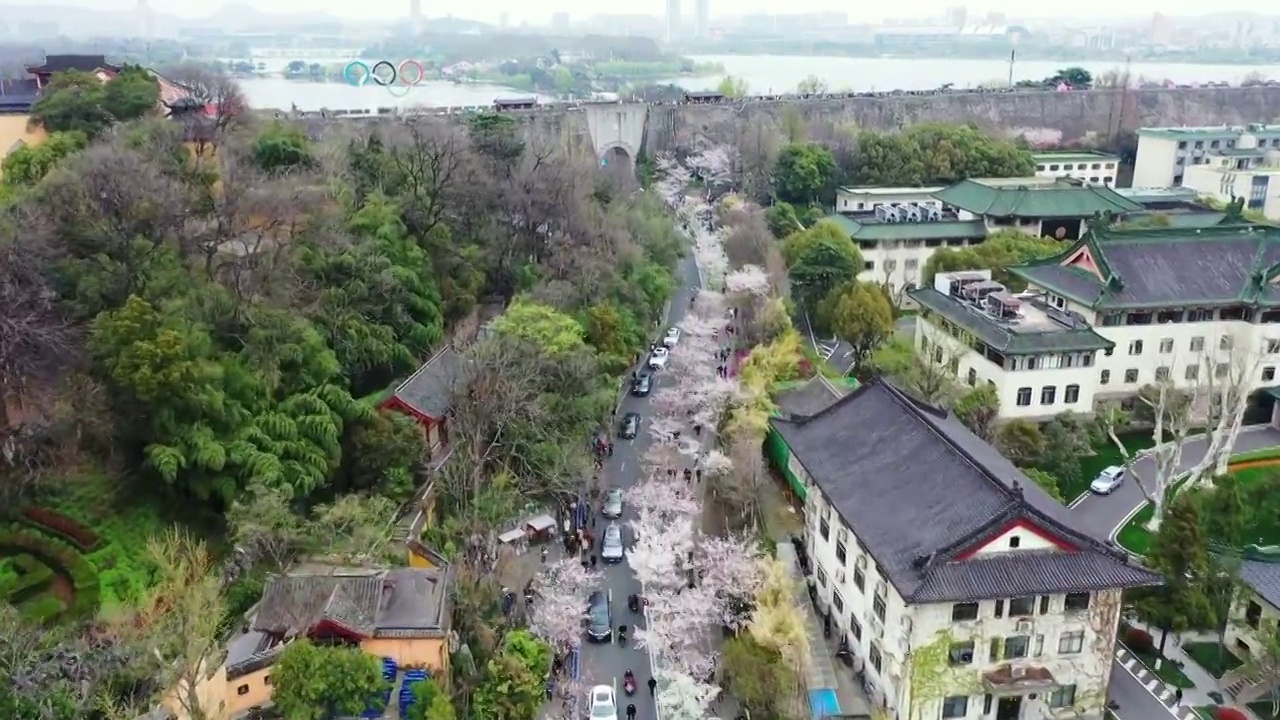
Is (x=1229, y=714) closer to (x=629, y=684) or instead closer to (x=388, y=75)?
(x=629, y=684)

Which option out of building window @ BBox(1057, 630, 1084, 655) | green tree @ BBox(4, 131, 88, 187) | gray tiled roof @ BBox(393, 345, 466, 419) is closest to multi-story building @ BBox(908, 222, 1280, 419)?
building window @ BBox(1057, 630, 1084, 655)

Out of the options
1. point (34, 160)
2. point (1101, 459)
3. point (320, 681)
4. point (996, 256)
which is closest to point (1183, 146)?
point (996, 256)

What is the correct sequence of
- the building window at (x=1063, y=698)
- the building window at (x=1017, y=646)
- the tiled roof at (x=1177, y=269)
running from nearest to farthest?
the building window at (x=1017, y=646) < the building window at (x=1063, y=698) < the tiled roof at (x=1177, y=269)

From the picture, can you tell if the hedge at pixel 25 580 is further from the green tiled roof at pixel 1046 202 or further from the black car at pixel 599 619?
the green tiled roof at pixel 1046 202

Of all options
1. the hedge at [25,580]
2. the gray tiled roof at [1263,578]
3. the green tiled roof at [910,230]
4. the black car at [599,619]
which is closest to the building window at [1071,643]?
the gray tiled roof at [1263,578]

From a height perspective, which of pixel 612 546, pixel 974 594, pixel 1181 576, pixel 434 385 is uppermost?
pixel 434 385

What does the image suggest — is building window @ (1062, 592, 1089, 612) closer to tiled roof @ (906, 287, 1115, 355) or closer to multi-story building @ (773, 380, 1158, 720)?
multi-story building @ (773, 380, 1158, 720)
